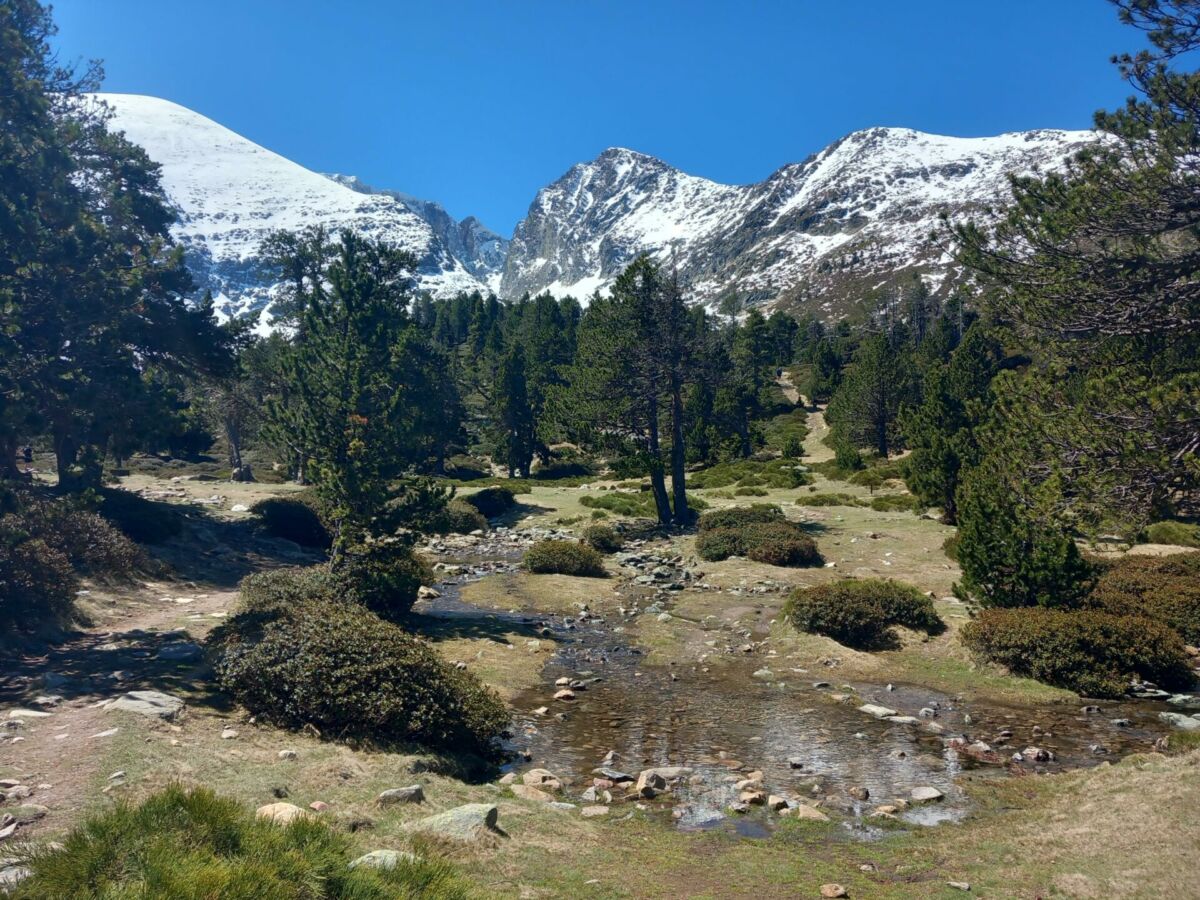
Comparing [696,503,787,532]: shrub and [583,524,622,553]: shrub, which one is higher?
[696,503,787,532]: shrub

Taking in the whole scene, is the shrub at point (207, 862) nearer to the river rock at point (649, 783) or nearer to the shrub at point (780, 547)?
the river rock at point (649, 783)

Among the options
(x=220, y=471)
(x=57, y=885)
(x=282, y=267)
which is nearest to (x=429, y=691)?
(x=57, y=885)

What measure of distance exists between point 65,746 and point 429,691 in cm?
453

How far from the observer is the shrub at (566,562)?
1061 inches

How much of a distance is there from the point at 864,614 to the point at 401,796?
12.5 m

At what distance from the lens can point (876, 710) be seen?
1289 cm

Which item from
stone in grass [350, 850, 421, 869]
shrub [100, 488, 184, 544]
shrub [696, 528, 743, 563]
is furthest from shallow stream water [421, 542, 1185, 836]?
shrub [100, 488, 184, 544]

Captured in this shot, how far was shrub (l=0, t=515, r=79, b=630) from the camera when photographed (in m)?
14.6

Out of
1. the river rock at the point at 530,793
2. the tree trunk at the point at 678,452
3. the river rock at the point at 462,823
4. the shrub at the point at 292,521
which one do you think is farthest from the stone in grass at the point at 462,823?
the tree trunk at the point at 678,452

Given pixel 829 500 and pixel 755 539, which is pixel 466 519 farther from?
pixel 829 500

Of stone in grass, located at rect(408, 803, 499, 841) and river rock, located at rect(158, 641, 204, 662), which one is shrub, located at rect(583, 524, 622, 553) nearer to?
river rock, located at rect(158, 641, 204, 662)

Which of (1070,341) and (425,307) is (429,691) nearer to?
(1070,341)

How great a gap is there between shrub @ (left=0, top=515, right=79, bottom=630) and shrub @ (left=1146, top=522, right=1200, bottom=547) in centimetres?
3326

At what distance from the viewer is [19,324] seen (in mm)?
15867
